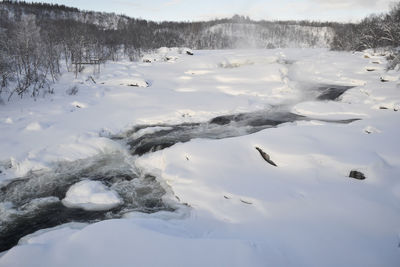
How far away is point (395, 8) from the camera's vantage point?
24.9 m

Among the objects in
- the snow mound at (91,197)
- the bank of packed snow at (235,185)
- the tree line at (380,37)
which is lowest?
the snow mound at (91,197)

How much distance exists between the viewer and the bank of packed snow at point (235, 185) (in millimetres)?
3217

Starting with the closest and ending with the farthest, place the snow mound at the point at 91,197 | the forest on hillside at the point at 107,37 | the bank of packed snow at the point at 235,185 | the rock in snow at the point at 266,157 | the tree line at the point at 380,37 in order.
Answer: the bank of packed snow at the point at 235,185 → the snow mound at the point at 91,197 → the rock in snow at the point at 266,157 → the forest on hillside at the point at 107,37 → the tree line at the point at 380,37

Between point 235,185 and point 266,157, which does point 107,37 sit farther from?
point 235,185

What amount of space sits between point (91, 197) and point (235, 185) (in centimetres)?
Answer: 310

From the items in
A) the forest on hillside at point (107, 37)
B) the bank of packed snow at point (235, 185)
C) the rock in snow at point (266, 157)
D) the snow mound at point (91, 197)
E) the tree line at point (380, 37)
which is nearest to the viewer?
the bank of packed snow at point (235, 185)

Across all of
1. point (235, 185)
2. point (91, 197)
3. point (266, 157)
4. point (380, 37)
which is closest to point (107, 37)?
point (380, 37)

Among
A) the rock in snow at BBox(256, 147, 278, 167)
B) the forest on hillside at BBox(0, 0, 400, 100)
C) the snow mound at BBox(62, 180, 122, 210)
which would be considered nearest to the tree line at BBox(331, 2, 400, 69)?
the forest on hillside at BBox(0, 0, 400, 100)

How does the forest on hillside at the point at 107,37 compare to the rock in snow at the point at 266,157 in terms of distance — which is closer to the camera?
the rock in snow at the point at 266,157

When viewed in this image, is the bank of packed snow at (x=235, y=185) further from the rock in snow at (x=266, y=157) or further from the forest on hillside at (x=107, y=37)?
the forest on hillside at (x=107, y=37)

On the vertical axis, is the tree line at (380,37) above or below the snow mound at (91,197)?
above

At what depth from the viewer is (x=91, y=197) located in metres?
5.39

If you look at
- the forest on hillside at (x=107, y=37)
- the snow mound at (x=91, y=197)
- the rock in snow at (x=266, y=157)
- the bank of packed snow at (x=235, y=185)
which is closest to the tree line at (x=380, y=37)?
the forest on hillside at (x=107, y=37)

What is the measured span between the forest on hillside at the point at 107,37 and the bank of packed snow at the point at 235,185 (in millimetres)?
4068
